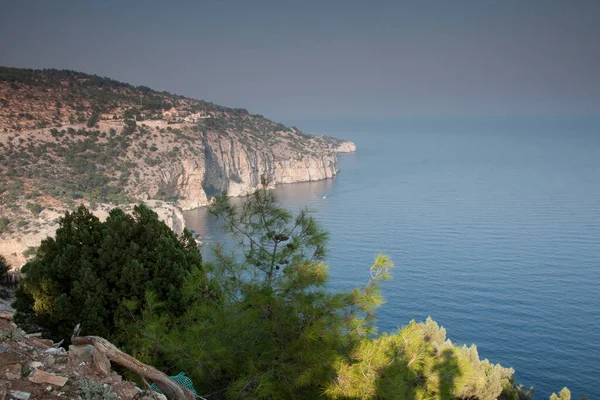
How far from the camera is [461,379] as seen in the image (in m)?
6.90

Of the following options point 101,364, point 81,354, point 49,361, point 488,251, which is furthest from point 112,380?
point 488,251

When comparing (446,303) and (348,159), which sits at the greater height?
(348,159)

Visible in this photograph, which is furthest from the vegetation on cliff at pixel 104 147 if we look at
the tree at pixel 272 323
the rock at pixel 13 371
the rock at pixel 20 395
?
the rock at pixel 20 395

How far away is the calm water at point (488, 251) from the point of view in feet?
91.9

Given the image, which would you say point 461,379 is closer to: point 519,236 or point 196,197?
point 519,236

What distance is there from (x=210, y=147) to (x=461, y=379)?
71.9 m

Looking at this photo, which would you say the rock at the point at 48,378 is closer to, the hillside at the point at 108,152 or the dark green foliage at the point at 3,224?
the hillside at the point at 108,152

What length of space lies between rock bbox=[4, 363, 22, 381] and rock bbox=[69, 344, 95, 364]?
14.8 inches

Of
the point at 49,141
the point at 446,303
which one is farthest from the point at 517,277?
the point at 49,141

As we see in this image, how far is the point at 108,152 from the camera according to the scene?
5584 centimetres

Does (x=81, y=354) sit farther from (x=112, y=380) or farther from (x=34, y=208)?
(x=34, y=208)

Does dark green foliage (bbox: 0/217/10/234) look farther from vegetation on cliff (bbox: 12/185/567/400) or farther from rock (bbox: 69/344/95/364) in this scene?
rock (bbox: 69/344/95/364)

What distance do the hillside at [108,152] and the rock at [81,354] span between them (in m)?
24.0

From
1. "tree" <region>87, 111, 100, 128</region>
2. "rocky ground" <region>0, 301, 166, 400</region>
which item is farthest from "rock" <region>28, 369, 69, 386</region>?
"tree" <region>87, 111, 100, 128</region>
